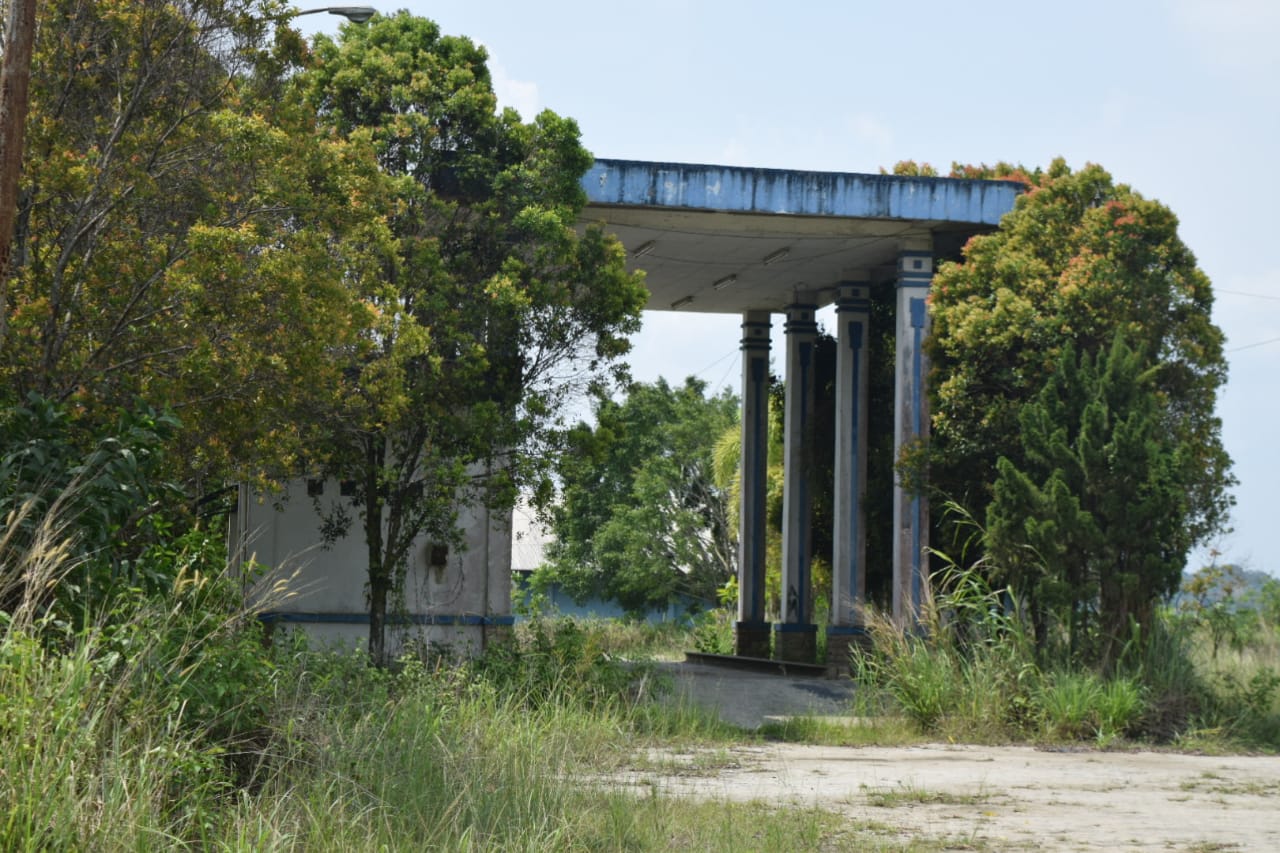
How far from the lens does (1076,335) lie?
50.0 ft

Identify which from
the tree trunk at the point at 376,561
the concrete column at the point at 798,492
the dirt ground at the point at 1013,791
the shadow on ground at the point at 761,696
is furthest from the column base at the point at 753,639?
the dirt ground at the point at 1013,791

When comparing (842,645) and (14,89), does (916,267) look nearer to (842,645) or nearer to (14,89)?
(842,645)

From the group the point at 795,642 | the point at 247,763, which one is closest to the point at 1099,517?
the point at 795,642

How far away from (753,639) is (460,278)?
35.0 ft

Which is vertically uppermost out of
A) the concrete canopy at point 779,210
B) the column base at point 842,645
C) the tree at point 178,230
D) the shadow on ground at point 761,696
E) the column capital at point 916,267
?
the concrete canopy at point 779,210

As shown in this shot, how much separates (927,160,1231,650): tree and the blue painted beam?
1.15 metres

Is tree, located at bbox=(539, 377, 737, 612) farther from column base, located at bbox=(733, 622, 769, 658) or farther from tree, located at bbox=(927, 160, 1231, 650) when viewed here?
tree, located at bbox=(927, 160, 1231, 650)

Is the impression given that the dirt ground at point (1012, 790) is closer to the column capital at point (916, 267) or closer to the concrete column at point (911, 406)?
the concrete column at point (911, 406)

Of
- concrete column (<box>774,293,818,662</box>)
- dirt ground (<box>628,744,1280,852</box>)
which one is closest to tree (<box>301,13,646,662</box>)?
dirt ground (<box>628,744,1280,852</box>)

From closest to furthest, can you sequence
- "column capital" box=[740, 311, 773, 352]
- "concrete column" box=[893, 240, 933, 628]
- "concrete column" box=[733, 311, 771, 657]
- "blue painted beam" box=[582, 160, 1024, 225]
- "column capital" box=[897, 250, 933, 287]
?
1. "blue painted beam" box=[582, 160, 1024, 225]
2. "concrete column" box=[893, 240, 933, 628]
3. "column capital" box=[897, 250, 933, 287]
4. "concrete column" box=[733, 311, 771, 657]
5. "column capital" box=[740, 311, 773, 352]

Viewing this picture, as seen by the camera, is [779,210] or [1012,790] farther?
[779,210]

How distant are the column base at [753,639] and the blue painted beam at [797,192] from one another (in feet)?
25.5

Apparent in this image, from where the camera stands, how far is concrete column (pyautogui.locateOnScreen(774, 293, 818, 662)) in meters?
21.8

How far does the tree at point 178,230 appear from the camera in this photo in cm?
987
